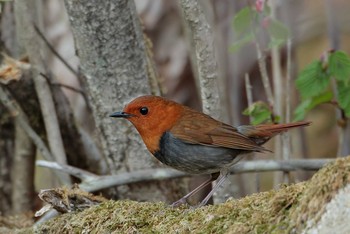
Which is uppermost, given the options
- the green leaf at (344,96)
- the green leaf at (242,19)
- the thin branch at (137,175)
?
the green leaf at (242,19)

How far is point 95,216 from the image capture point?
334 cm

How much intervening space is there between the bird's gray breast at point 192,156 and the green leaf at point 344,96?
2.28 ft

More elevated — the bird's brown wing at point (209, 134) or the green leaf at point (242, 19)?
the green leaf at point (242, 19)

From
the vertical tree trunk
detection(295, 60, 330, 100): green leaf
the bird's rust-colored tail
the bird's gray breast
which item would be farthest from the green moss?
the vertical tree trunk

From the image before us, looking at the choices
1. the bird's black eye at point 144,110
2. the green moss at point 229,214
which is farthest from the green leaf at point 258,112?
the green moss at point 229,214

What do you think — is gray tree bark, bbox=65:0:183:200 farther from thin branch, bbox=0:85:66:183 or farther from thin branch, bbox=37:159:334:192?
thin branch, bbox=0:85:66:183

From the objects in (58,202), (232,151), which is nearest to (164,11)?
(232,151)

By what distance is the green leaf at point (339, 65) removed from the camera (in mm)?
3977

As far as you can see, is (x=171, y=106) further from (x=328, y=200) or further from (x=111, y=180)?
(x=328, y=200)

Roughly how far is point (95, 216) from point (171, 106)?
1073mm

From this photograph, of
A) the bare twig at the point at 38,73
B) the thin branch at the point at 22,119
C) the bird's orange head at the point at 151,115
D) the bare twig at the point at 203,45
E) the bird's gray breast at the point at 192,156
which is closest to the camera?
the bare twig at the point at 203,45

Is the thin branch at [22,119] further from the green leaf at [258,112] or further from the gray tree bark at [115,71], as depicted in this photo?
the green leaf at [258,112]

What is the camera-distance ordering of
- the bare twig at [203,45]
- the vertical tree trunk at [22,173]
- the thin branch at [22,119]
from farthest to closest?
the vertical tree trunk at [22,173]
the thin branch at [22,119]
the bare twig at [203,45]

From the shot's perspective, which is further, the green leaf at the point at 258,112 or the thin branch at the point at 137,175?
the thin branch at the point at 137,175
